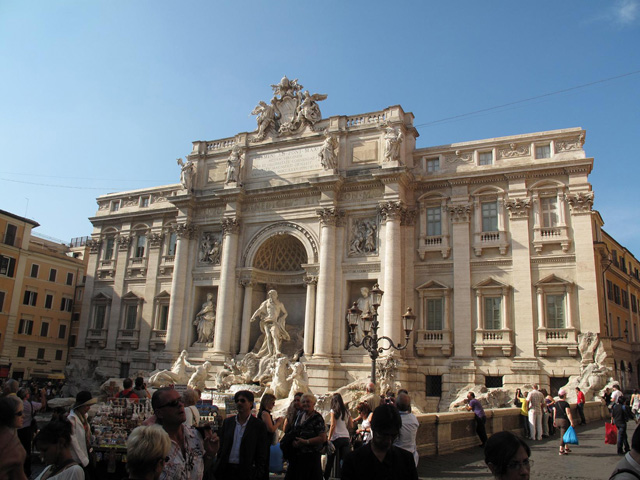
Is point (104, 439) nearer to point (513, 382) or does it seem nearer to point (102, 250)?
point (513, 382)

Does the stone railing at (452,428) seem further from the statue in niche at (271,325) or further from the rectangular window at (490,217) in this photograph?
the statue in niche at (271,325)

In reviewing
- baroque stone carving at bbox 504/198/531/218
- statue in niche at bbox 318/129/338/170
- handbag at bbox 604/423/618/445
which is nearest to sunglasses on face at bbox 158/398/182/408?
handbag at bbox 604/423/618/445

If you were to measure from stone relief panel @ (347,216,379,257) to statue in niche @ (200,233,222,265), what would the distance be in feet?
25.9

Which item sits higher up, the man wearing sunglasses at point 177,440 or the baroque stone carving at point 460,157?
the baroque stone carving at point 460,157

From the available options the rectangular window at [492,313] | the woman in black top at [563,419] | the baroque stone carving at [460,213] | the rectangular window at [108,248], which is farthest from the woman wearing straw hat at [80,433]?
the rectangular window at [108,248]

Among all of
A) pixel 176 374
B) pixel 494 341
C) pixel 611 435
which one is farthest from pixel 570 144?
pixel 176 374

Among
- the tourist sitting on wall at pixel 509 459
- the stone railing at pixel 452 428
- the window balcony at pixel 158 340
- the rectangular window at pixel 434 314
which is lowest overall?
the stone railing at pixel 452 428

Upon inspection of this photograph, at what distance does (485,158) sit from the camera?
→ 88.5 feet

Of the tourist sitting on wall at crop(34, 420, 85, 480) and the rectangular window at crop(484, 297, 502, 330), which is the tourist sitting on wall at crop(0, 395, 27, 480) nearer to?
the tourist sitting on wall at crop(34, 420, 85, 480)

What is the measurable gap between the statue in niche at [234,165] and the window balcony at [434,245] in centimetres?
1073

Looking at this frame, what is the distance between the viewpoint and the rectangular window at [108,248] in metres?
36.4

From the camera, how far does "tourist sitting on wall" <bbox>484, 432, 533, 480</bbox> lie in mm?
3449

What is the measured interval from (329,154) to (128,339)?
16.5 meters

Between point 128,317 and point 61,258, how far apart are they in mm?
14019
